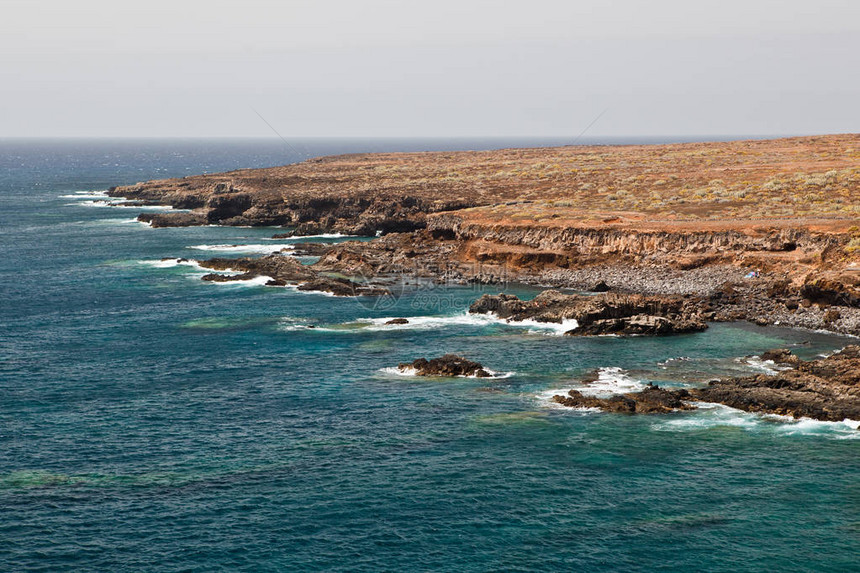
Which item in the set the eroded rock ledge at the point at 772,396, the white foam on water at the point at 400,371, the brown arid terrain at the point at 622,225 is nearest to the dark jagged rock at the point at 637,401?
the eroded rock ledge at the point at 772,396

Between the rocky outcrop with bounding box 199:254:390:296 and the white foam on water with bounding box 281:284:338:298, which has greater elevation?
the rocky outcrop with bounding box 199:254:390:296

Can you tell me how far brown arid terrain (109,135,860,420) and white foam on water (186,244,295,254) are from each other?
567cm

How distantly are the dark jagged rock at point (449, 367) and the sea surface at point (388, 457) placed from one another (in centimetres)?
151

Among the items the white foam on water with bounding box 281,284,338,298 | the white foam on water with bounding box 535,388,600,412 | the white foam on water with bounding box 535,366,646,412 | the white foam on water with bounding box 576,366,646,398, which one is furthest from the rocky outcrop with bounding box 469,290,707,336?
the white foam on water with bounding box 281,284,338,298

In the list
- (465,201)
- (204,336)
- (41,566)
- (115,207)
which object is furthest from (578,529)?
(115,207)

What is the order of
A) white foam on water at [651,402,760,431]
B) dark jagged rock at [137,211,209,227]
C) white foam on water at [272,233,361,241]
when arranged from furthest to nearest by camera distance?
1. dark jagged rock at [137,211,209,227]
2. white foam on water at [272,233,361,241]
3. white foam on water at [651,402,760,431]

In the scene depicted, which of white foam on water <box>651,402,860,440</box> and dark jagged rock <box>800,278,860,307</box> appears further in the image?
dark jagged rock <box>800,278,860,307</box>

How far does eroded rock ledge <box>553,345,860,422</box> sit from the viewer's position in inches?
2194

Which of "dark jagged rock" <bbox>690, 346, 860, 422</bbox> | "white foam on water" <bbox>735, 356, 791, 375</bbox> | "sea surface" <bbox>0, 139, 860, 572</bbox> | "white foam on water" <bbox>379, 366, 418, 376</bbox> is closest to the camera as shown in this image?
"sea surface" <bbox>0, 139, 860, 572</bbox>

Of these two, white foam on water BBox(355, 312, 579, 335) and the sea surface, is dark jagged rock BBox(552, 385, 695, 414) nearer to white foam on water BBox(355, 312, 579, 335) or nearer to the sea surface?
the sea surface

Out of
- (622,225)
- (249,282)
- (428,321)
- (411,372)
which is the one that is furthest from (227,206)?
(411,372)

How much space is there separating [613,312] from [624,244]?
2749 centimetres

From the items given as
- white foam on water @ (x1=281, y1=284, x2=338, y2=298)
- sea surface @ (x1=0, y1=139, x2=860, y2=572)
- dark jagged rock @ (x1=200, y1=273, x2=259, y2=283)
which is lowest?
sea surface @ (x1=0, y1=139, x2=860, y2=572)

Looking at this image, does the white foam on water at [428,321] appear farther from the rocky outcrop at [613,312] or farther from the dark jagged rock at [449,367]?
the dark jagged rock at [449,367]
